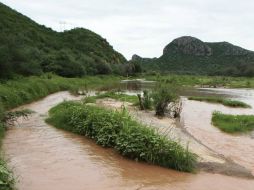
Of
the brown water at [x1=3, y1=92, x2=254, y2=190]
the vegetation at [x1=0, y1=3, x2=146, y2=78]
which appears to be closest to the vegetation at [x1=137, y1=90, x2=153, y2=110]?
the brown water at [x1=3, y1=92, x2=254, y2=190]

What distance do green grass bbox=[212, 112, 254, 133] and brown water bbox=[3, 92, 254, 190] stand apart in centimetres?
915

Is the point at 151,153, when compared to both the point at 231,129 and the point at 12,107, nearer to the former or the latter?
the point at 231,129

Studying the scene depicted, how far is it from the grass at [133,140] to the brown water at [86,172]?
0.99ft

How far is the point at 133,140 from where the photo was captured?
1310 centimetres

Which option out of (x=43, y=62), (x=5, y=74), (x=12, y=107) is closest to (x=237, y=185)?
(x=12, y=107)

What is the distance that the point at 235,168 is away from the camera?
42.6 ft

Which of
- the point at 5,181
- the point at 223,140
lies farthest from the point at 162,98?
the point at 5,181

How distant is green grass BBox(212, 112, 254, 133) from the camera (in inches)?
848

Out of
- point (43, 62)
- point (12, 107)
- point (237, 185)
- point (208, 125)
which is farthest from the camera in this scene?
point (43, 62)

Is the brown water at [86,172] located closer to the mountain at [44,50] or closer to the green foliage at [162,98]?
the green foliage at [162,98]

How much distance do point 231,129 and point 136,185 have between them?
11970 mm

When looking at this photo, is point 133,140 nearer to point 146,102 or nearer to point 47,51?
point 146,102

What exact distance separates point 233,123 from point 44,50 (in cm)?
6284

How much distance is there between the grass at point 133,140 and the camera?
40.8ft
